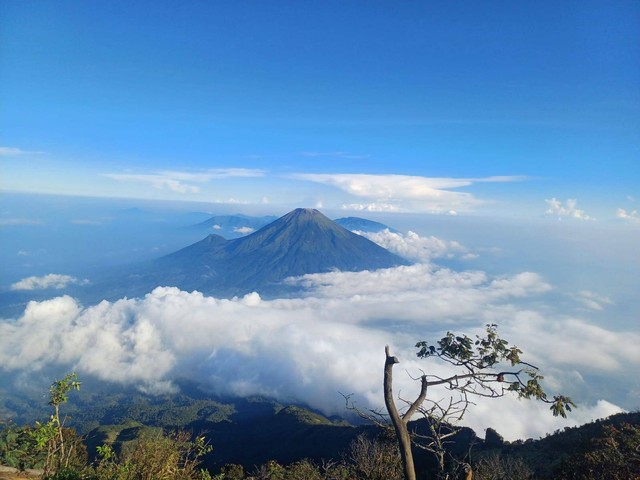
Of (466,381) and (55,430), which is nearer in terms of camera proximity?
(466,381)

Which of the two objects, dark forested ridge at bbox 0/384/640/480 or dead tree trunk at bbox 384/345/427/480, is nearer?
dead tree trunk at bbox 384/345/427/480

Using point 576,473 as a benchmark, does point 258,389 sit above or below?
below

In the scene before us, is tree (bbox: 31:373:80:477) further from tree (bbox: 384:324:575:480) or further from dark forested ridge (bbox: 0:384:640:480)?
tree (bbox: 384:324:575:480)

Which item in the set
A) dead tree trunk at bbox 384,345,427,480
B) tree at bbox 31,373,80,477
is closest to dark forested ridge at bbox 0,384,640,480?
tree at bbox 31,373,80,477

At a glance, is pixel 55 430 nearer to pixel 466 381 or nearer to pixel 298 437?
pixel 466 381

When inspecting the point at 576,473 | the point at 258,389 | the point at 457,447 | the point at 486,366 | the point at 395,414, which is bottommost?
the point at 258,389

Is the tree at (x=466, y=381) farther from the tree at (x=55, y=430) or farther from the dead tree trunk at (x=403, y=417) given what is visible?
the tree at (x=55, y=430)

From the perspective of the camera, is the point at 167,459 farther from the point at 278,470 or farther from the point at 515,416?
the point at 515,416

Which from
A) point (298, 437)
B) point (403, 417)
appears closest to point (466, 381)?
point (403, 417)

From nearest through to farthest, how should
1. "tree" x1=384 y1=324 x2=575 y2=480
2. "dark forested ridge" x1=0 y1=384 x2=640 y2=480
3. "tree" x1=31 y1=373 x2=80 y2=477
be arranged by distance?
1. "tree" x1=384 y1=324 x2=575 y2=480
2. "tree" x1=31 y1=373 x2=80 y2=477
3. "dark forested ridge" x1=0 y1=384 x2=640 y2=480

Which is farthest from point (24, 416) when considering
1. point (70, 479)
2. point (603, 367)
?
point (603, 367)

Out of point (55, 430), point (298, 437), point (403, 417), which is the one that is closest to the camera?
point (403, 417)
